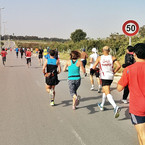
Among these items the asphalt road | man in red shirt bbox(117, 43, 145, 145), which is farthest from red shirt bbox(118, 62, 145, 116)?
the asphalt road

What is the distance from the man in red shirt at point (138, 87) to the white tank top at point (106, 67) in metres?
2.93

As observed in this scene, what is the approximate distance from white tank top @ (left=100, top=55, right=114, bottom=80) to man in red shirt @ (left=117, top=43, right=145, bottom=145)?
116 inches

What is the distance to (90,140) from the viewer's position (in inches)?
174

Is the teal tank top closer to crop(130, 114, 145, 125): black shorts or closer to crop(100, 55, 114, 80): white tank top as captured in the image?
crop(100, 55, 114, 80): white tank top

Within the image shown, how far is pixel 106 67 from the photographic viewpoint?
6152 mm

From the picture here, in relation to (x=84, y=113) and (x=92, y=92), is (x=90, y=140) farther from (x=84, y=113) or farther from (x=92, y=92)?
(x=92, y=92)

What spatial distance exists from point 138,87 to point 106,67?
10.2 feet

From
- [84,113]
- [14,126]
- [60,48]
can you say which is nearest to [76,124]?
[84,113]

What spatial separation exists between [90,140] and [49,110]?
93.4 inches

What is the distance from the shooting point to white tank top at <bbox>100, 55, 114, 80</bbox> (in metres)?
6.10

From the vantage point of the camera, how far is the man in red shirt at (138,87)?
3.05 meters

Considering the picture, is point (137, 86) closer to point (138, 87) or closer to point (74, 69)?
point (138, 87)

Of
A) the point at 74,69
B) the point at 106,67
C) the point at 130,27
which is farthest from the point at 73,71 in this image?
the point at 130,27

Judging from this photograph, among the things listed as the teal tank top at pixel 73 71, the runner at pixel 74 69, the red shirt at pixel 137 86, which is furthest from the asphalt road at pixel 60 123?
the red shirt at pixel 137 86
